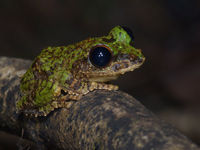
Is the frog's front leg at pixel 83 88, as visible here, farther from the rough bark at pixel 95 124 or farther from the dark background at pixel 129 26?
the dark background at pixel 129 26

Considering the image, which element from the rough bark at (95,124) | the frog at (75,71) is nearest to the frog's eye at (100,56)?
the frog at (75,71)

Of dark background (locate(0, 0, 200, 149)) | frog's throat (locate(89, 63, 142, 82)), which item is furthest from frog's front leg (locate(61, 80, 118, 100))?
dark background (locate(0, 0, 200, 149))

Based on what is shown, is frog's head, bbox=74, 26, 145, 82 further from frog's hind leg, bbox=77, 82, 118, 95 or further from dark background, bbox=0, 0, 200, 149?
dark background, bbox=0, 0, 200, 149

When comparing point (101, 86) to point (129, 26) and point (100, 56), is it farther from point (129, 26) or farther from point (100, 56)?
point (129, 26)

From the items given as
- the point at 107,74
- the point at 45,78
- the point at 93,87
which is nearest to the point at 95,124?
the point at 93,87

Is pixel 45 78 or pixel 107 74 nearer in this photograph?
pixel 107 74

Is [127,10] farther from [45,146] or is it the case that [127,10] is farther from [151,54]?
[45,146]

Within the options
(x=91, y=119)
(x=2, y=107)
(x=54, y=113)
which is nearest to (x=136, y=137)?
(x=91, y=119)
